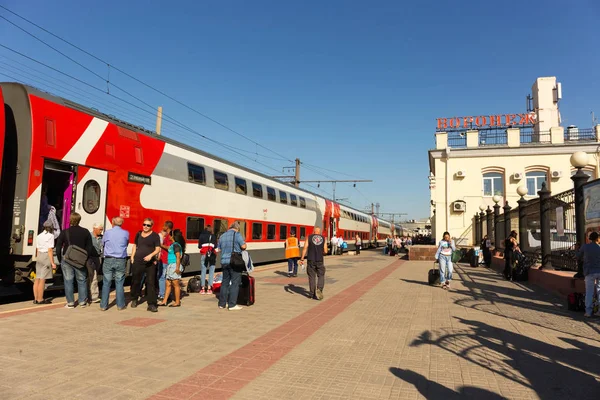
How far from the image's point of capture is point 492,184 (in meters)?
28.0

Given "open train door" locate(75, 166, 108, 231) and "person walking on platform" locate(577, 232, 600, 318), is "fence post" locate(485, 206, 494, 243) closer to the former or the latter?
"person walking on platform" locate(577, 232, 600, 318)

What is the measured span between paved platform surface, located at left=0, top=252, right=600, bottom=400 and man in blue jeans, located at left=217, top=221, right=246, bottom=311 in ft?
0.99

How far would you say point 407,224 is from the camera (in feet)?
418

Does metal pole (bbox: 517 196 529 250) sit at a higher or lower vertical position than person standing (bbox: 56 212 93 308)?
higher

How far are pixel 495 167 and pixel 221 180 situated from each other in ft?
69.2

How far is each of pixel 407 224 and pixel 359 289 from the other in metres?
121

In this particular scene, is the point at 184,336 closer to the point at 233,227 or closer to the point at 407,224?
the point at 233,227

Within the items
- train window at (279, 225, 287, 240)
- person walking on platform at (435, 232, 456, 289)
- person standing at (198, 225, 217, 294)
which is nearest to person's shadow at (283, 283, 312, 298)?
person standing at (198, 225, 217, 294)

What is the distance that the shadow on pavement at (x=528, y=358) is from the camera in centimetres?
398

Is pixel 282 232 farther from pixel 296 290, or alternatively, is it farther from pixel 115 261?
pixel 115 261

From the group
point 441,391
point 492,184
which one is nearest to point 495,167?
point 492,184

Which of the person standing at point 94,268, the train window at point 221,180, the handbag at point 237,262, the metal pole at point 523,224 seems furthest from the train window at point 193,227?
the metal pole at point 523,224

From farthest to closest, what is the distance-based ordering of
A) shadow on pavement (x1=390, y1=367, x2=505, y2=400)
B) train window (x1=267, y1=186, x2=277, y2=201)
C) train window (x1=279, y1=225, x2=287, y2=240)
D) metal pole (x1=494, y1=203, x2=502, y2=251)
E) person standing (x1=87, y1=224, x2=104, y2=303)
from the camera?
train window (x1=279, y1=225, x2=287, y2=240) → metal pole (x1=494, y1=203, x2=502, y2=251) → train window (x1=267, y1=186, x2=277, y2=201) → person standing (x1=87, y1=224, x2=104, y2=303) → shadow on pavement (x1=390, y1=367, x2=505, y2=400)

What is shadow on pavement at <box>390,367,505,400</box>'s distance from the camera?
370 centimetres
